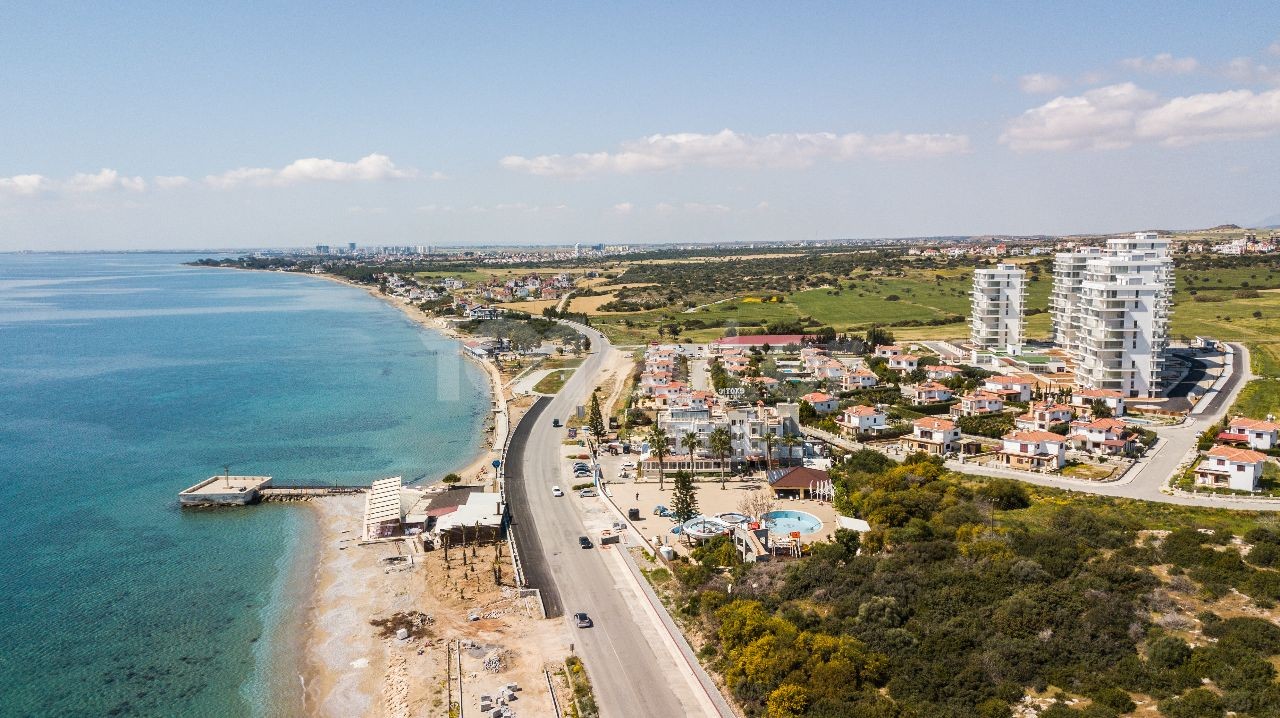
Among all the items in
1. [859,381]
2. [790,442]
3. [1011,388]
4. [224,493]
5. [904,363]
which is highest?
[904,363]

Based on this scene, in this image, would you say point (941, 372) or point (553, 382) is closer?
point (941, 372)

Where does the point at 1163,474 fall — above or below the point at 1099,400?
below

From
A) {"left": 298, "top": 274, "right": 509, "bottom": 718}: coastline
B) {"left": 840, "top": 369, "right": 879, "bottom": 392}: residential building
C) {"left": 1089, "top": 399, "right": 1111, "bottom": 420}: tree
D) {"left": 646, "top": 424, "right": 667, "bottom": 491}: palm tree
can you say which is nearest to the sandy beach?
{"left": 298, "top": 274, "right": 509, "bottom": 718}: coastline

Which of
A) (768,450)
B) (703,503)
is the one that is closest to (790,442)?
(768,450)

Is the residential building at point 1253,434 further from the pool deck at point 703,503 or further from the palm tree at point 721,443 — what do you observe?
the palm tree at point 721,443

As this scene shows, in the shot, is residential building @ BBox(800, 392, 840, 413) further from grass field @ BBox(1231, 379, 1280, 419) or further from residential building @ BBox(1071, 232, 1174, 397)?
grass field @ BBox(1231, 379, 1280, 419)

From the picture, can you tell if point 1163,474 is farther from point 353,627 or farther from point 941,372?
point 353,627

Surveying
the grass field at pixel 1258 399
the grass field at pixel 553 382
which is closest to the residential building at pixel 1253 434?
the grass field at pixel 1258 399
